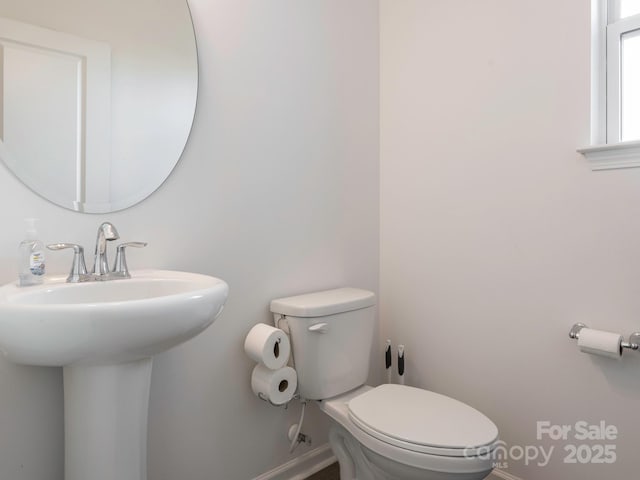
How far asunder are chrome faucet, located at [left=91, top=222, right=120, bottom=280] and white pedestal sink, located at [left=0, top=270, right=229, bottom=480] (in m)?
0.07

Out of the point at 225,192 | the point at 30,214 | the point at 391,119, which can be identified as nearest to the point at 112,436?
the point at 30,214

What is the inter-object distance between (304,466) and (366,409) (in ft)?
1.80

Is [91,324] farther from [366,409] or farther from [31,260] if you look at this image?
[366,409]

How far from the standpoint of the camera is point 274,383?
4.19 ft

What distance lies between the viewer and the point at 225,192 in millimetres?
1327

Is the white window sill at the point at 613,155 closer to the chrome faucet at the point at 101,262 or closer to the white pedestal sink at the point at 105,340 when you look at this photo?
the white pedestal sink at the point at 105,340

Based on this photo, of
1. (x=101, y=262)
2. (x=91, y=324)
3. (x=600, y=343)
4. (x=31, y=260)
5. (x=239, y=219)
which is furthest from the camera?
(x=239, y=219)

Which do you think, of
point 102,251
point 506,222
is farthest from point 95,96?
point 506,222

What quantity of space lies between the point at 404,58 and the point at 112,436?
5.76 feet

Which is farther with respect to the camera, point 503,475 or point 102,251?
point 503,475

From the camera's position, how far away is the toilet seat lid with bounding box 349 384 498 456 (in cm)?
104

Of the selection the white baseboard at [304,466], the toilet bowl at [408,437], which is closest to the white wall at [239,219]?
the white baseboard at [304,466]

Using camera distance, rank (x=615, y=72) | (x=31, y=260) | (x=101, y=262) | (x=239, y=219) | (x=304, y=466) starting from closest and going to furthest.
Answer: (x=31, y=260), (x=101, y=262), (x=615, y=72), (x=239, y=219), (x=304, y=466)

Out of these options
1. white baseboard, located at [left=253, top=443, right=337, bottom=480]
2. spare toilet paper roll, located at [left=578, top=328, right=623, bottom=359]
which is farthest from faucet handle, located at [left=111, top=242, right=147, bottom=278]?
spare toilet paper roll, located at [left=578, top=328, right=623, bottom=359]
